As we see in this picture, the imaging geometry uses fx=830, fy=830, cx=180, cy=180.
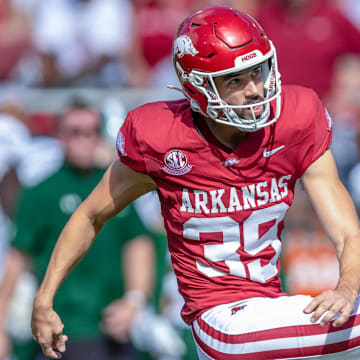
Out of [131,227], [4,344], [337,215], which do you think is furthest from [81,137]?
[337,215]

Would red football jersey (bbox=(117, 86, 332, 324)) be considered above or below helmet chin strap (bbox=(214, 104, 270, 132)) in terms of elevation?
below

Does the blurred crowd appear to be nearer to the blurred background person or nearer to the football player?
the blurred background person

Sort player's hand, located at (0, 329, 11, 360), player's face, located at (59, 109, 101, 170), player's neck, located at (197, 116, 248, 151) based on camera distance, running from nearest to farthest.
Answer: player's neck, located at (197, 116, 248, 151)
player's hand, located at (0, 329, 11, 360)
player's face, located at (59, 109, 101, 170)

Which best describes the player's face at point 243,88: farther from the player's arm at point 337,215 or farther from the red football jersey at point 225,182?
the player's arm at point 337,215

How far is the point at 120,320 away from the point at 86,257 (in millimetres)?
459

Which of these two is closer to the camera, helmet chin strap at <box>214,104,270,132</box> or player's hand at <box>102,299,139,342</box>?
helmet chin strap at <box>214,104,270,132</box>

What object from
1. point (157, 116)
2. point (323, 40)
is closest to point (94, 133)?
point (157, 116)

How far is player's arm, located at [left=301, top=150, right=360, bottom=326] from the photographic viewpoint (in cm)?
305

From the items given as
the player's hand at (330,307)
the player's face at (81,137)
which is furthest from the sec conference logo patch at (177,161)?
the player's face at (81,137)

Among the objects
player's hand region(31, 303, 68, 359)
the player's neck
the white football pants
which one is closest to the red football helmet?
the player's neck

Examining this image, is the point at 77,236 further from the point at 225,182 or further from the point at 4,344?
the point at 4,344

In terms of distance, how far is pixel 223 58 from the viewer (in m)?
3.17

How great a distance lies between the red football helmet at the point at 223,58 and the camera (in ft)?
10.3

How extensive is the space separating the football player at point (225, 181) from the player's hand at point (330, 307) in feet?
0.59
